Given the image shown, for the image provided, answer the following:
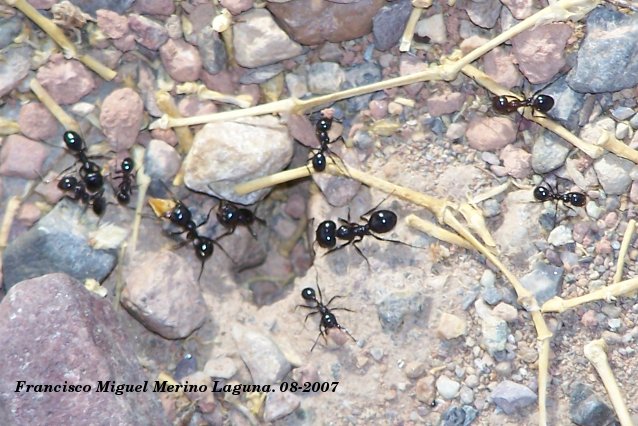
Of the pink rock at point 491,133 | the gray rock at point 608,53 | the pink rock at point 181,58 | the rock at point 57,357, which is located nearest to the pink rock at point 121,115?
the pink rock at point 181,58

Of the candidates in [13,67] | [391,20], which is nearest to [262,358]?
[391,20]

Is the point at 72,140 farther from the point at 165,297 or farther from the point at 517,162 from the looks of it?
the point at 517,162

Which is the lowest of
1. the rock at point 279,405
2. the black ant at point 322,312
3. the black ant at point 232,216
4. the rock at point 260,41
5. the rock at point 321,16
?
the rock at point 279,405

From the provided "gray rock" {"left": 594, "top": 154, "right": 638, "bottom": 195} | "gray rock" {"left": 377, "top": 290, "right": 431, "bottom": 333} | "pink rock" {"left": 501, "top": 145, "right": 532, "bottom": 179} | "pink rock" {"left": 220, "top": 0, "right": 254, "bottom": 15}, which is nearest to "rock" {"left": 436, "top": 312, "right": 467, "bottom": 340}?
"gray rock" {"left": 377, "top": 290, "right": 431, "bottom": 333}

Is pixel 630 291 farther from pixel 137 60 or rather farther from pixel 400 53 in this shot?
pixel 137 60

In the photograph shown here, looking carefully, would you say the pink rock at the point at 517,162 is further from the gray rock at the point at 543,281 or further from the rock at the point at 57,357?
the rock at the point at 57,357

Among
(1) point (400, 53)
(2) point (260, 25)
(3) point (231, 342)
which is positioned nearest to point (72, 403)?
(3) point (231, 342)
